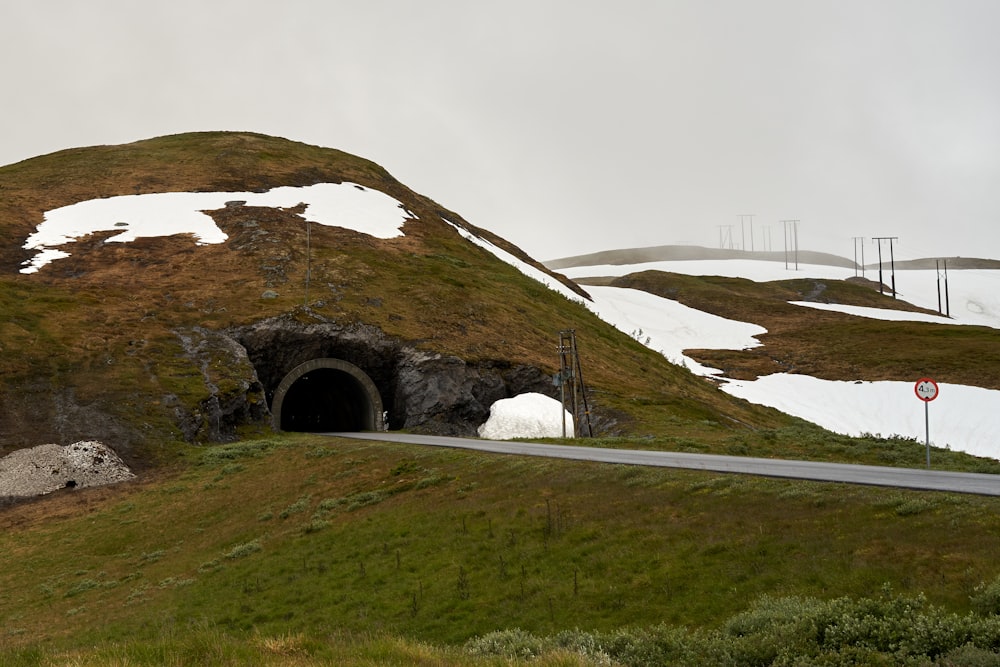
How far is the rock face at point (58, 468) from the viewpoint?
32.7 m

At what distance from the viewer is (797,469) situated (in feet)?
67.3

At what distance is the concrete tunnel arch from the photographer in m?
48.3

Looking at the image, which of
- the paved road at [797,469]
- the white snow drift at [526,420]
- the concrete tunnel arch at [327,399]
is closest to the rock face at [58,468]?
the concrete tunnel arch at [327,399]

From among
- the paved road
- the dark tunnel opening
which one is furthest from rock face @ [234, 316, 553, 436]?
the paved road

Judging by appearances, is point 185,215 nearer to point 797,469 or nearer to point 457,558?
point 457,558

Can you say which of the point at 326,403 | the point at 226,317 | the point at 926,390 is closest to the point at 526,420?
the point at 226,317

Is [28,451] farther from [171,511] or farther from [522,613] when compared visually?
[522,613]

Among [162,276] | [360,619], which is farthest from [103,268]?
[360,619]

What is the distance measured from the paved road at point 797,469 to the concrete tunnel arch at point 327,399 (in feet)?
65.5

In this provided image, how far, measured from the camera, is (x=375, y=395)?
49.6m

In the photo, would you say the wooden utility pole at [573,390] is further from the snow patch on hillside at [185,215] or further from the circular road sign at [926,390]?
the snow patch on hillside at [185,215]

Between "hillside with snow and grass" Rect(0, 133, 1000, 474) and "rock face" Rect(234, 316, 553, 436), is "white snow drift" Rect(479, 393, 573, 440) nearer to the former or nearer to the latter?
"hillside with snow and grass" Rect(0, 133, 1000, 474)

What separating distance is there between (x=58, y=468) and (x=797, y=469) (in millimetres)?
31598

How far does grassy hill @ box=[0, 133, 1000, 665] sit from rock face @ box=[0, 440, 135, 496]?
3.43 feet
